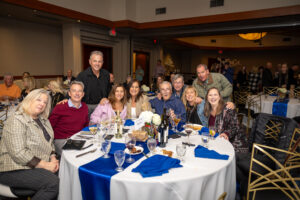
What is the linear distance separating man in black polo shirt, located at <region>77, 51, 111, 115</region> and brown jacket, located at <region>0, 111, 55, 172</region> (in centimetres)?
154

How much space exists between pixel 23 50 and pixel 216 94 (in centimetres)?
775

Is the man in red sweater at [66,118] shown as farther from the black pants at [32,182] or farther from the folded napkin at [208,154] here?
the folded napkin at [208,154]

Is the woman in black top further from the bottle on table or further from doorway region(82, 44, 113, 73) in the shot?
doorway region(82, 44, 113, 73)

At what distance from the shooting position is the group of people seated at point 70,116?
5.62 ft

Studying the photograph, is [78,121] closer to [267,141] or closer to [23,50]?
[267,141]

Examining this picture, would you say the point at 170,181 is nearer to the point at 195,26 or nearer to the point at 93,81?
the point at 93,81

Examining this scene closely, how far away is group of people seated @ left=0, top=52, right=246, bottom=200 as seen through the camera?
1712 millimetres

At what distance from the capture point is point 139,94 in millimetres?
3305

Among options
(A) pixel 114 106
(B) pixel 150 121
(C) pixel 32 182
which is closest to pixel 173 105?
(A) pixel 114 106

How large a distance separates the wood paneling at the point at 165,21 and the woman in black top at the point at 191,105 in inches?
191

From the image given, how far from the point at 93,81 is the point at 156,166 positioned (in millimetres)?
2408

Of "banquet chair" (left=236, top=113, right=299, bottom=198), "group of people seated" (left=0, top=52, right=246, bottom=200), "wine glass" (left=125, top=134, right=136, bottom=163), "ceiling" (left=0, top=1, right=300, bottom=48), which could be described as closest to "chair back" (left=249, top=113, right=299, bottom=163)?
"banquet chair" (left=236, top=113, right=299, bottom=198)

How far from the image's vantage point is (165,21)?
8000mm

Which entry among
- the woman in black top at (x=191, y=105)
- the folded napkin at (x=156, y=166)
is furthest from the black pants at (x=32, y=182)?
the woman in black top at (x=191, y=105)
